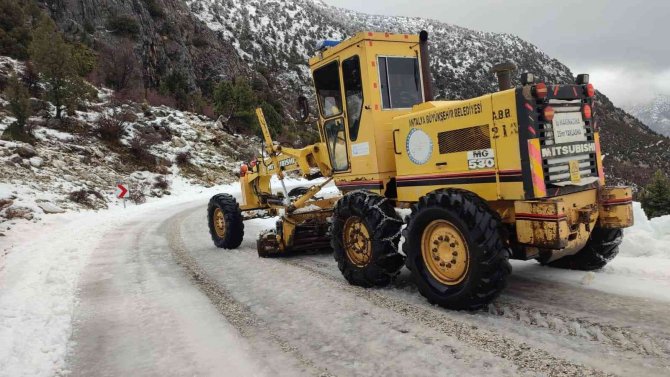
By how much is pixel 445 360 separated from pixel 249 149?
3391 centimetres

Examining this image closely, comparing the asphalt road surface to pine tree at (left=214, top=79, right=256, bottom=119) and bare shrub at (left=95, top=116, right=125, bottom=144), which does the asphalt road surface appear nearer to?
bare shrub at (left=95, top=116, right=125, bottom=144)

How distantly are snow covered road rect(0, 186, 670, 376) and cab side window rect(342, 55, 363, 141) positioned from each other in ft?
6.83

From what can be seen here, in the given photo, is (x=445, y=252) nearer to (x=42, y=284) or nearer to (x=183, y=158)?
(x=42, y=284)

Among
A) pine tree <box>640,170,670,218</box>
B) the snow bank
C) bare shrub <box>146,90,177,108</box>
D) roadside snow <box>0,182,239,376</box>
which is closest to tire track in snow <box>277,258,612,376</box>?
roadside snow <box>0,182,239,376</box>

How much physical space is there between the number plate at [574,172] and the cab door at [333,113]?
2.95 m

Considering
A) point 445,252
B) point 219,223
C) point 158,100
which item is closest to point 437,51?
point 158,100

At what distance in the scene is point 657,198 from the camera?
2280 cm

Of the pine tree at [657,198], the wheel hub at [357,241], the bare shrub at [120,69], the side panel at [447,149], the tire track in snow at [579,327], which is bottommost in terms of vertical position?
the pine tree at [657,198]

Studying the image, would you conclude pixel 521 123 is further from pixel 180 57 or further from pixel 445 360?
pixel 180 57

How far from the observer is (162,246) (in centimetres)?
973

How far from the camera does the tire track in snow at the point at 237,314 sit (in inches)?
145

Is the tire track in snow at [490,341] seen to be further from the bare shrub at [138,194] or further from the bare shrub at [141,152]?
the bare shrub at [141,152]

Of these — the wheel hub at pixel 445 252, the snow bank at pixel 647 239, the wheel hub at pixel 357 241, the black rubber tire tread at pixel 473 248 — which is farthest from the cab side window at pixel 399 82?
the snow bank at pixel 647 239

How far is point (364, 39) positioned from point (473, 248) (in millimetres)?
3194
